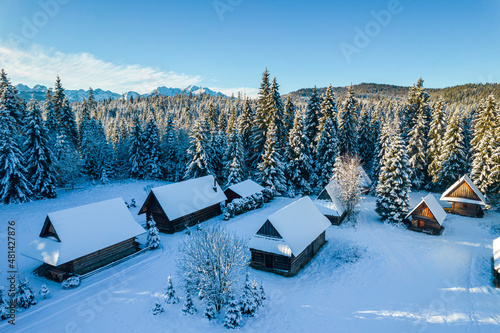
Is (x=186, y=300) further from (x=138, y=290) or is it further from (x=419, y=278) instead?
(x=419, y=278)

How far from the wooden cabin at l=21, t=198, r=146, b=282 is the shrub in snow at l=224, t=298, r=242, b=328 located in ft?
37.4

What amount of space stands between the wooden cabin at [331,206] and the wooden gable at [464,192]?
15.0 meters

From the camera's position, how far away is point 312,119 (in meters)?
42.2

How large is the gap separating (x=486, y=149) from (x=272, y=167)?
93.0 feet

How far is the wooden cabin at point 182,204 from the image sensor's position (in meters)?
26.7

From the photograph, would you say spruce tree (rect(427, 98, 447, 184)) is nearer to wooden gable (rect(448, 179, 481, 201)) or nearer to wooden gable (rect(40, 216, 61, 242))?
wooden gable (rect(448, 179, 481, 201))

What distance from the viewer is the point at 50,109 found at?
44.1 meters

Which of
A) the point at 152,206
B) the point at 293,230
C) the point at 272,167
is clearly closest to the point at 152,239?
the point at 152,206

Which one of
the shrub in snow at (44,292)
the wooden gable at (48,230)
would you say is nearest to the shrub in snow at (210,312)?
the shrub in snow at (44,292)

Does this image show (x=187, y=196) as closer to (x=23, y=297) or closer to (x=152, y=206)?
(x=152, y=206)

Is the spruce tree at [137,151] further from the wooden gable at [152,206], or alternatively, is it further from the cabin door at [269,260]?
the cabin door at [269,260]

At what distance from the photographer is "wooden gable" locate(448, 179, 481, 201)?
103 ft

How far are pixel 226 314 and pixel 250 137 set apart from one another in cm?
3325

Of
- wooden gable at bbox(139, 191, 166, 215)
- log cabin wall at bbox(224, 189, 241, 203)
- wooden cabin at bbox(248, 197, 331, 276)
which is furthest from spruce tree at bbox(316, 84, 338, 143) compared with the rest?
wooden gable at bbox(139, 191, 166, 215)
